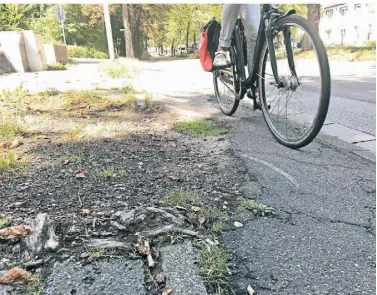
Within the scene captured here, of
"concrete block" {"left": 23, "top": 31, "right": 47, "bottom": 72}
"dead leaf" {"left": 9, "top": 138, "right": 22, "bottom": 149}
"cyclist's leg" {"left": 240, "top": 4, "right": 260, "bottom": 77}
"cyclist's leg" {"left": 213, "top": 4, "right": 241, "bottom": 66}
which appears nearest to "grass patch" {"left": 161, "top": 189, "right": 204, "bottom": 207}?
"cyclist's leg" {"left": 240, "top": 4, "right": 260, "bottom": 77}

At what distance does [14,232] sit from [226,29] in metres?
2.28

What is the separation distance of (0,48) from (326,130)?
9.77m

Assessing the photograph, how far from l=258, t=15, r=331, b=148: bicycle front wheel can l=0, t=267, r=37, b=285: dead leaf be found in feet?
Answer: 5.05

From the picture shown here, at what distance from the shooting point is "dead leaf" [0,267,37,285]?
1.12 m

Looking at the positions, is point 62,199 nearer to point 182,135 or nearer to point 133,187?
point 133,187

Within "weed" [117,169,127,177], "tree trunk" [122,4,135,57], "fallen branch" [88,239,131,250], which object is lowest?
"fallen branch" [88,239,131,250]

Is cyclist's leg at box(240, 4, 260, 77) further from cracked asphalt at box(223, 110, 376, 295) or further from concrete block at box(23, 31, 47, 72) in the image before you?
concrete block at box(23, 31, 47, 72)

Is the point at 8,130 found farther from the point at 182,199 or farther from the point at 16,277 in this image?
the point at 16,277

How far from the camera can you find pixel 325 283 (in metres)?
1.21

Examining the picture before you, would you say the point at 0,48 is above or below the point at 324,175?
above

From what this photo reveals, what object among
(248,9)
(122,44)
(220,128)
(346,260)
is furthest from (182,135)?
(122,44)

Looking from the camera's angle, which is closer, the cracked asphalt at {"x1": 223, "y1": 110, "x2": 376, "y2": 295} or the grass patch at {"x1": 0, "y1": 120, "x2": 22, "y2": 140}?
the cracked asphalt at {"x1": 223, "y1": 110, "x2": 376, "y2": 295}

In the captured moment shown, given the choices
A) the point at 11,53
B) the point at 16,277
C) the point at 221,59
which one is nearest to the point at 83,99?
the point at 221,59

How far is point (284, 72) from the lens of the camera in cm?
214
